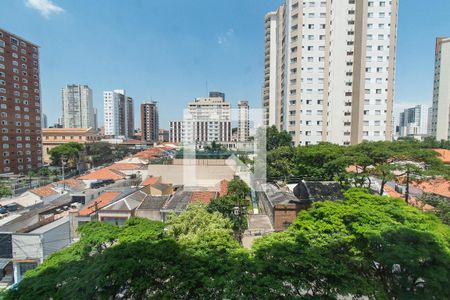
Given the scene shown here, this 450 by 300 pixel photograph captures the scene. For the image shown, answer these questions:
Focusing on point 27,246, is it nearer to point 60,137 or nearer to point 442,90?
point 60,137

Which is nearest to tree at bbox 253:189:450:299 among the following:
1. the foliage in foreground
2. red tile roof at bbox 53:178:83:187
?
the foliage in foreground

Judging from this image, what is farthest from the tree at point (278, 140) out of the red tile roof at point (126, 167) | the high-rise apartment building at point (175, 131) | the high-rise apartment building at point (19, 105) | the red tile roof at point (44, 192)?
the high-rise apartment building at point (175, 131)

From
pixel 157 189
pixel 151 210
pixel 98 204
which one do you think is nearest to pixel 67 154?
pixel 157 189

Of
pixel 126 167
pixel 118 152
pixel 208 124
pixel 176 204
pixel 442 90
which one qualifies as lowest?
pixel 176 204

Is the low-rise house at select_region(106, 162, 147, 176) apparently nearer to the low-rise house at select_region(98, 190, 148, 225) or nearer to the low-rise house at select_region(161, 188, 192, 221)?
the low-rise house at select_region(161, 188, 192, 221)

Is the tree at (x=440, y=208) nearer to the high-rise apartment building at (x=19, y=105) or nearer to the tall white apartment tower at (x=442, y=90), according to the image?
the high-rise apartment building at (x=19, y=105)
